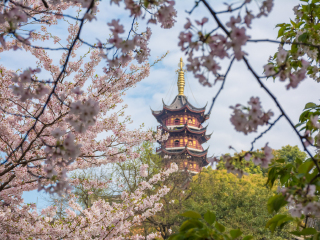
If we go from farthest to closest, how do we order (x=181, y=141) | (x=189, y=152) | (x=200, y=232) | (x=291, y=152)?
(x=291, y=152)
(x=181, y=141)
(x=189, y=152)
(x=200, y=232)

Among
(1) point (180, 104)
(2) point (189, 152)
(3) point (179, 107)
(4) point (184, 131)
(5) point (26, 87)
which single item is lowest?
(5) point (26, 87)

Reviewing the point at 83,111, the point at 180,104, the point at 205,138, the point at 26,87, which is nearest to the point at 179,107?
the point at 180,104

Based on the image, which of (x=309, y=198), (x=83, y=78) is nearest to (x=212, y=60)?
(x=309, y=198)

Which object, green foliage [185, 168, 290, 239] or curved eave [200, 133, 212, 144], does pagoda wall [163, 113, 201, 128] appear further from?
green foliage [185, 168, 290, 239]

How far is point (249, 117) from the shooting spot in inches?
52.6

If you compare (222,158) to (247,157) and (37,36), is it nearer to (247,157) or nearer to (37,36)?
(247,157)

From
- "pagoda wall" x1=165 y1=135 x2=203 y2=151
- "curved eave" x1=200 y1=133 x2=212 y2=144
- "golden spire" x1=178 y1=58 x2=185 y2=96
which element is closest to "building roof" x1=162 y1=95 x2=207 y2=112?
"golden spire" x1=178 y1=58 x2=185 y2=96

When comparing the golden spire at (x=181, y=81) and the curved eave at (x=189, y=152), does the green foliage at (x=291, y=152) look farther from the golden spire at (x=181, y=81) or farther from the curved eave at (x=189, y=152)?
the golden spire at (x=181, y=81)

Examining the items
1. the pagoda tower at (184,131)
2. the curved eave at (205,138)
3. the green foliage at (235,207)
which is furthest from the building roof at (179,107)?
the green foliage at (235,207)

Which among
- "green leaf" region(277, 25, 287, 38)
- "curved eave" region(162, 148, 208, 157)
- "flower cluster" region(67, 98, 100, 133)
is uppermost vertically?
"curved eave" region(162, 148, 208, 157)

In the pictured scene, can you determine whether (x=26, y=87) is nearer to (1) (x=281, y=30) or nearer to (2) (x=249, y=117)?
(2) (x=249, y=117)

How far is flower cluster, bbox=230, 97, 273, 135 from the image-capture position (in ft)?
4.33

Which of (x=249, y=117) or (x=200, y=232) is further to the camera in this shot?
(x=249, y=117)

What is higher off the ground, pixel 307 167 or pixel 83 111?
pixel 83 111
